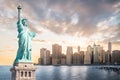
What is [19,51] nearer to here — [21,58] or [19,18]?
[21,58]

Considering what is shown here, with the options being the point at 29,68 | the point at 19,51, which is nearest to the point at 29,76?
the point at 29,68

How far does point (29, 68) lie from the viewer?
123ft

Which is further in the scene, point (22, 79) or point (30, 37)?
point (30, 37)

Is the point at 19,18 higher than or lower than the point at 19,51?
higher

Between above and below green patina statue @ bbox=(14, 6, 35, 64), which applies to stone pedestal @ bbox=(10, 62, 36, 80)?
below

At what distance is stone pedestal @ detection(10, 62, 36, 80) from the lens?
3691 centimetres

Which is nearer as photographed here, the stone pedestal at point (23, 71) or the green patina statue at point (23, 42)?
the stone pedestal at point (23, 71)

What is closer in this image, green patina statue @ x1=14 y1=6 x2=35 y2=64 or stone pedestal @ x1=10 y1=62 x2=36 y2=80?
stone pedestal @ x1=10 y1=62 x2=36 y2=80

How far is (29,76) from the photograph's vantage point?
37562 millimetres

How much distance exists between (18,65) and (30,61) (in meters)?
1.76

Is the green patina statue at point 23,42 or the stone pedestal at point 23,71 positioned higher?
the green patina statue at point 23,42

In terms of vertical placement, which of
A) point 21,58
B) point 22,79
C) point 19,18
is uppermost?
point 19,18

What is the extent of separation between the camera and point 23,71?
3725 cm

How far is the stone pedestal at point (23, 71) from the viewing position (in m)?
36.9
